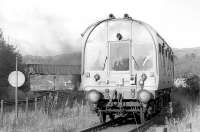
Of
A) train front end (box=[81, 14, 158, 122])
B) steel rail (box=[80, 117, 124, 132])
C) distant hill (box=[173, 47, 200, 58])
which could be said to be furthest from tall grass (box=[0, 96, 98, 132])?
distant hill (box=[173, 47, 200, 58])

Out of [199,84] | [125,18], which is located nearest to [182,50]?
[199,84]

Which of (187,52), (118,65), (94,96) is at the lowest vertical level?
(94,96)

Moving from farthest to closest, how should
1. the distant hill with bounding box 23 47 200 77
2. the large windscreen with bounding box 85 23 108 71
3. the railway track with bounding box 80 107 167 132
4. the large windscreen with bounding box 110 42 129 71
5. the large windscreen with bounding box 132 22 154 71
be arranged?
the distant hill with bounding box 23 47 200 77, the large windscreen with bounding box 85 23 108 71, the large windscreen with bounding box 110 42 129 71, the large windscreen with bounding box 132 22 154 71, the railway track with bounding box 80 107 167 132

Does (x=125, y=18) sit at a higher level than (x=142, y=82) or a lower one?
higher

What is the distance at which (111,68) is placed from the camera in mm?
12531

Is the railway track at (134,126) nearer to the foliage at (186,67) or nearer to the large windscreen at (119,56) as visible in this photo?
the large windscreen at (119,56)

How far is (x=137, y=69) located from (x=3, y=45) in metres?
22.6

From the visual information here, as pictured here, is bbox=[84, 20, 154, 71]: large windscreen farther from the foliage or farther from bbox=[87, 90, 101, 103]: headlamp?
the foliage

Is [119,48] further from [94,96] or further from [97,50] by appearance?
[94,96]

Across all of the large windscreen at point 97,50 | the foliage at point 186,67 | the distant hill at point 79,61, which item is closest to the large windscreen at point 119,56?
the large windscreen at point 97,50

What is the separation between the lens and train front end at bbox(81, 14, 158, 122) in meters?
12.1

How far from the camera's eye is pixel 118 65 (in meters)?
12.5

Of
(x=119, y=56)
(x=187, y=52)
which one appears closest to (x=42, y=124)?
(x=119, y=56)

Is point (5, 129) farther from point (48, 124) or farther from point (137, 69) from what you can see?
point (137, 69)
